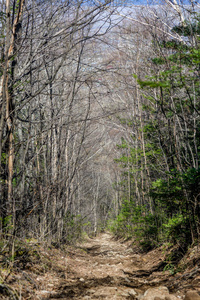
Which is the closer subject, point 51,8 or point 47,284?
point 47,284

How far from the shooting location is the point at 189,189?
3.92m

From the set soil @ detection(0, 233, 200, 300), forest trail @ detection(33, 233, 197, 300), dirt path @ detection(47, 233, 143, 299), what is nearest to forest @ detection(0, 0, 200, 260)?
soil @ detection(0, 233, 200, 300)

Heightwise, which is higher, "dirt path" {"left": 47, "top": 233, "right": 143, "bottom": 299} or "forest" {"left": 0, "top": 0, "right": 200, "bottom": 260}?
"forest" {"left": 0, "top": 0, "right": 200, "bottom": 260}

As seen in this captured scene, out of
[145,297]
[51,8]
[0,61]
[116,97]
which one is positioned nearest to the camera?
[145,297]

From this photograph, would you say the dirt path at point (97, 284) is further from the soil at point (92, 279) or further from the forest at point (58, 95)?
the forest at point (58, 95)

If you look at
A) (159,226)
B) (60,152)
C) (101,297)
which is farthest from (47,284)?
(159,226)

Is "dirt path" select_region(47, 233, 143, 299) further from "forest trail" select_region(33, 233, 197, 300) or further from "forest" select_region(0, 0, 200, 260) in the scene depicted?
"forest" select_region(0, 0, 200, 260)

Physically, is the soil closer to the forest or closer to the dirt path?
the dirt path

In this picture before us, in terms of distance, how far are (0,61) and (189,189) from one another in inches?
132

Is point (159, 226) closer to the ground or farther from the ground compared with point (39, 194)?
closer to the ground

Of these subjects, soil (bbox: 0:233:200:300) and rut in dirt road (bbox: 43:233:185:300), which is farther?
rut in dirt road (bbox: 43:233:185:300)

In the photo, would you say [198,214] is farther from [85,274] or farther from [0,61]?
[0,61]

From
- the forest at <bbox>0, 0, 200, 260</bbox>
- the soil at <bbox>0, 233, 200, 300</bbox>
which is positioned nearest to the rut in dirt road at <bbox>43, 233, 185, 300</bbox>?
the soil at <bbox>0, 233, 200, 300</bbox>

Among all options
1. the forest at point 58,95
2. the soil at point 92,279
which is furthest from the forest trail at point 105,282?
the forest at point 58,95
